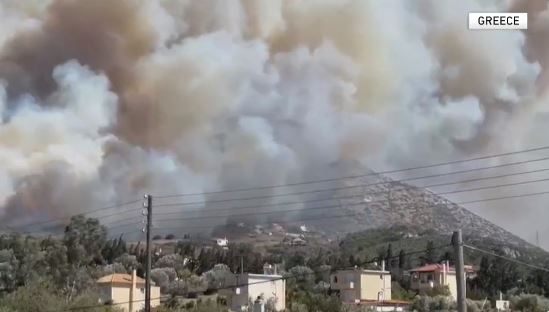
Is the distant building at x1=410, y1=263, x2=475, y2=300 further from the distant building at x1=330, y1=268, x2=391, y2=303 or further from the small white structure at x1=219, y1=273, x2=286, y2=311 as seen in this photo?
the small white structure at x1=219, y1=273, x2=286, y2=311

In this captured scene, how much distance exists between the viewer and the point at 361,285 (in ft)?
176

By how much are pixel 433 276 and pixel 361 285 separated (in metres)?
8.99

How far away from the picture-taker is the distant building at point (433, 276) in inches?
2288

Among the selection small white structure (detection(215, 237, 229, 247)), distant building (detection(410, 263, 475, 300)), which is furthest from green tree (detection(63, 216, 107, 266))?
small white structure (detection(215, 237, 229, 247))

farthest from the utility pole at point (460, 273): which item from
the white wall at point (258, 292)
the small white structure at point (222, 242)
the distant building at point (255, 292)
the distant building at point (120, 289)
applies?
the small white structure at point (222, 242)

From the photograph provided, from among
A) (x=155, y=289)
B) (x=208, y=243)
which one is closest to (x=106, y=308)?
(x=155, y=289)

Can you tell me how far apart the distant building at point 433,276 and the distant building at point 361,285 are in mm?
3812

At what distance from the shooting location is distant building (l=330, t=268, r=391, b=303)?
5347cm

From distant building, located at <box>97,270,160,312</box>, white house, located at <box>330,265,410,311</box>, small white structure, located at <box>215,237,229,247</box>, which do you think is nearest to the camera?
distant building, located at <box>97,270,160,312</box>

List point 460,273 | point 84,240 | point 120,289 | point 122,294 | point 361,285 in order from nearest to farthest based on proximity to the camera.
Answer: point 460,273, point 122,294, point 120,289, point 84,240, point 361,285

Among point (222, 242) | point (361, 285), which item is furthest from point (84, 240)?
point (222, 242)

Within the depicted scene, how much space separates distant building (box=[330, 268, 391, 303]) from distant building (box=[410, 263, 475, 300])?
381cm

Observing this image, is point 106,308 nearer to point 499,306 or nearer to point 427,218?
point 499,306

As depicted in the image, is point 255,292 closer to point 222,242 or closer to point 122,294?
point 122,294
